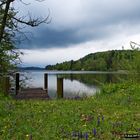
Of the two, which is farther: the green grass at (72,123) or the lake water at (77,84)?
the lake water at (77,84)

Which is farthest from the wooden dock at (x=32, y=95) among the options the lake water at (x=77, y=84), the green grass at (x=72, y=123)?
the green grass at (x=72, y=123)

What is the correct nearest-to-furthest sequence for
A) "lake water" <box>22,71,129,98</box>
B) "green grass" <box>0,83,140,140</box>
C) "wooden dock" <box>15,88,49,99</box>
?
"green grass" <box>0,83,140,140</box>
"wooden dock" <box>15,88,49,99</box>
"lake water" <box>22,71,129,98</box>

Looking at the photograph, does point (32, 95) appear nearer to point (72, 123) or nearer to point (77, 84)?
point (72, 123)

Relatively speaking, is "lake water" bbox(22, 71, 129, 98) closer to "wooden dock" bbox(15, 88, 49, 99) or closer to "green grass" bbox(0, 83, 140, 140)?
"wooden dock" bbox(15, 88, 49, 99)

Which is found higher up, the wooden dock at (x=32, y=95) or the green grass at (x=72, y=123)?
the green grass at (x=72, y=123)

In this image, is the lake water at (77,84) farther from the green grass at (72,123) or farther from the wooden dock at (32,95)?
the green grass at (72,123)

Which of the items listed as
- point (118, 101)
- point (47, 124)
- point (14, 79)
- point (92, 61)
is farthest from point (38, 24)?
point (92, 61)

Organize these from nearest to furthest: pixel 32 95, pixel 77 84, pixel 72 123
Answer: pixel 72 123 → pixel 32 95 → pixel 77 84

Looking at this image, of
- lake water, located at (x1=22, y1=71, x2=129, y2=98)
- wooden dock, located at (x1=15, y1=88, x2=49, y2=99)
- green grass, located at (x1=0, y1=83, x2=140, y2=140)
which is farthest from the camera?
lake water, located at (x1=22, y1=71, x2=129, y2=98)

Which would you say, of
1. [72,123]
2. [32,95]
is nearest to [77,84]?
[32,95]

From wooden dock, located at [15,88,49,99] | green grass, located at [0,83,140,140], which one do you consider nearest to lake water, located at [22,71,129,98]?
wooden dock, located at [15,88,49,99]

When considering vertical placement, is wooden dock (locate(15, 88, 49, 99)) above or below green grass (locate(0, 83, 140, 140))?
below

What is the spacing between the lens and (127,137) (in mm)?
8195

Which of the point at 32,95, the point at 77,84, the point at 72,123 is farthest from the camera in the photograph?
the point at 77,84
